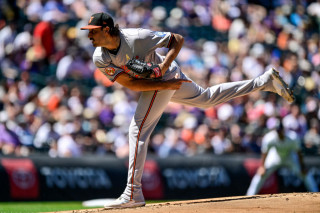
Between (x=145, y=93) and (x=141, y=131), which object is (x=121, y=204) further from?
(x=145, y=93)

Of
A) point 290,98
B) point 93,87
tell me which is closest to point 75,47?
point 93,87

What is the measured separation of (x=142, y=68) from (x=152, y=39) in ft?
1.46

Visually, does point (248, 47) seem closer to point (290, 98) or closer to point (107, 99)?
point (107, 99)

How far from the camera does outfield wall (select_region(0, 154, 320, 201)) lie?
10.0m

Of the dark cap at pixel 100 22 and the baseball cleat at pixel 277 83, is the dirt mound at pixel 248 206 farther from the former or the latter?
the dark cap at pixel 100 22

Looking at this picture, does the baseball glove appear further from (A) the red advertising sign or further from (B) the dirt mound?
(A) the red advertising sign

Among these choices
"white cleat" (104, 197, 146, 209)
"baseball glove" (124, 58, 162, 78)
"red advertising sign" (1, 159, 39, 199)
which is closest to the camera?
"baseball glove" (124, 58, 162, 78)

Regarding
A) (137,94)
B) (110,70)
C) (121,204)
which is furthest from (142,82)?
(137,94)

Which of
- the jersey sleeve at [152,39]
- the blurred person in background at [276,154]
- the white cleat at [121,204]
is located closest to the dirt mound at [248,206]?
the white cleat at [121,204]

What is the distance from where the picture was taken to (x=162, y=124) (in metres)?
11.9

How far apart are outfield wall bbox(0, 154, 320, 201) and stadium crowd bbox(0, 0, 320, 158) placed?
34 centimetres

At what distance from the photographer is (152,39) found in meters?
5.89

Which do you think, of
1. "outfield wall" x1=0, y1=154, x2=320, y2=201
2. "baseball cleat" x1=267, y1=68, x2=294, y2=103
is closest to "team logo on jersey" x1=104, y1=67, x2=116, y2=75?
"baseball cleat" x1=267, y1=68, x2=294, y2=103

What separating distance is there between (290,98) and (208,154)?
14.2 ft
